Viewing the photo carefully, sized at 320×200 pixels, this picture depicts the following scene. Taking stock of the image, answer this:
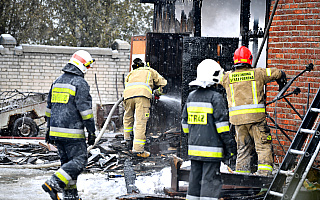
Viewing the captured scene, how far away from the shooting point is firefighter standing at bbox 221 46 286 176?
5742mm

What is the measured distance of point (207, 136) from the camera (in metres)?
4.62

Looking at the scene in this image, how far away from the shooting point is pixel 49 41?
82.5 feet

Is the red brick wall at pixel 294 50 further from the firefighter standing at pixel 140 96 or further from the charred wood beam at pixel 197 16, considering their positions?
the firefighter standing at pixel 140 96

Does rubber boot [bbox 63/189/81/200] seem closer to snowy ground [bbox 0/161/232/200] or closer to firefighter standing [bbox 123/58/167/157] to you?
snowy ground [bbox 0/161/232/200]

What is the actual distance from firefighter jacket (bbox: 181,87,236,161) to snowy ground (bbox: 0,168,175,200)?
1626 millimetres

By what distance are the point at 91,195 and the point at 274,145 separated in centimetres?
316

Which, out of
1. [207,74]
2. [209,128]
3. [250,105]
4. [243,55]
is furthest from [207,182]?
[243,55]

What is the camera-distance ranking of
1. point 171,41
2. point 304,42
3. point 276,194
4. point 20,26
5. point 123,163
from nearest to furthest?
point 276,194 < point 304,42 < point 123,163 < point 171,41 < point 20,26

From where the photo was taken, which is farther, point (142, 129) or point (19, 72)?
point (19, 72)

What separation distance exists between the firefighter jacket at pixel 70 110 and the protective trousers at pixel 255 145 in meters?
2.05

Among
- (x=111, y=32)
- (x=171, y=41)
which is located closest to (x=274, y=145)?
(x=171, y=41)

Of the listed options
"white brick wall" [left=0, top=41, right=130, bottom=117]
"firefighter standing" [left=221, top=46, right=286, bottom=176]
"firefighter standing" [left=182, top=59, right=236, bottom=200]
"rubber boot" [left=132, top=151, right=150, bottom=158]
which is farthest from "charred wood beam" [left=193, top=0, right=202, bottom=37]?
"white brick wall" [left=0, top=41, right=130, bottom=117]

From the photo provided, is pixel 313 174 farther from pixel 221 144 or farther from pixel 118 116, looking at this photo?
pixel 118 116

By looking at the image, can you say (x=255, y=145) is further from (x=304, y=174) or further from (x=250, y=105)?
(x=304, y=174)
